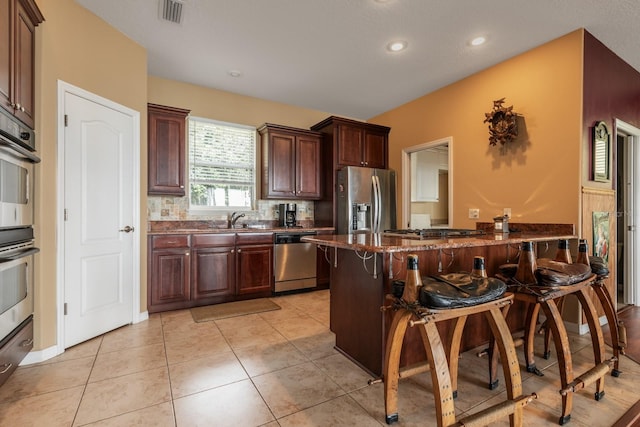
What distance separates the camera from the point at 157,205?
3.80 metres

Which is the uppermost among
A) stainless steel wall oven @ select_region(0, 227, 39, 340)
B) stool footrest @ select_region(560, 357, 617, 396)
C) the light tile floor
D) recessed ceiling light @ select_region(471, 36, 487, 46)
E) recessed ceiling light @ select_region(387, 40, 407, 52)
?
recessed ceiling light @ select_region(387, 40, 407, 52)

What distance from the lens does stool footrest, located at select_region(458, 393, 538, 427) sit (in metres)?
1.29

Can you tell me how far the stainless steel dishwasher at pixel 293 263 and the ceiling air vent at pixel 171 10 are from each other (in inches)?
97.2

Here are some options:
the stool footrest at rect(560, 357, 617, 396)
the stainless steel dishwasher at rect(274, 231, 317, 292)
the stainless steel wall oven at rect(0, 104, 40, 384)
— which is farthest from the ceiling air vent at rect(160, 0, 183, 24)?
the stool footrest at rect(560, 357, 617, 396)

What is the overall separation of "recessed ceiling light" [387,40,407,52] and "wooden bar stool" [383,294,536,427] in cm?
259

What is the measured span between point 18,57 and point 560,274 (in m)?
3.50

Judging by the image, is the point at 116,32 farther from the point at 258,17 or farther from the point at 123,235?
the point at 123,235

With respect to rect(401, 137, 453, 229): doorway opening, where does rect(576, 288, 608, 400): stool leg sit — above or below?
below

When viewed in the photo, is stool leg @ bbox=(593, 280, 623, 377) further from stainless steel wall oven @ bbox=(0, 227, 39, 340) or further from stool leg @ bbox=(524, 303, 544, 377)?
stainless steel wall oven @ bbox=(0, 227, 39, 340)

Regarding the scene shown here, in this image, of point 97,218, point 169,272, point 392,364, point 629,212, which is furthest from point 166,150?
point 629,212

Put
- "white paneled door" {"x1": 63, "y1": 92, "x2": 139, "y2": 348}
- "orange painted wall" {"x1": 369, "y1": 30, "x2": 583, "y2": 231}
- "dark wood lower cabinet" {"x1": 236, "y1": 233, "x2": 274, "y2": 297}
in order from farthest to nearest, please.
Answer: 1. "dark wood lower cabinet" {"x1": 236, "y1": 233, "x2": 274, "y2": 297}
2. "orange painted wall" {"x1": 369, "y1": 30, "x2": 583, "y2": 231}
3. "white paneled door" {"x1": 63, "y1": 92, "x2": 139, "y2": 348}

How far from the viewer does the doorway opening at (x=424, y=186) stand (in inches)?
185

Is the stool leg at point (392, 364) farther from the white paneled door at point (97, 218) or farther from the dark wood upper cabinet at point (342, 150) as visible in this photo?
the dark wood upper cabinet at point (342, 150)

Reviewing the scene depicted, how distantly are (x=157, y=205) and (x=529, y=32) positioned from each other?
438cm
